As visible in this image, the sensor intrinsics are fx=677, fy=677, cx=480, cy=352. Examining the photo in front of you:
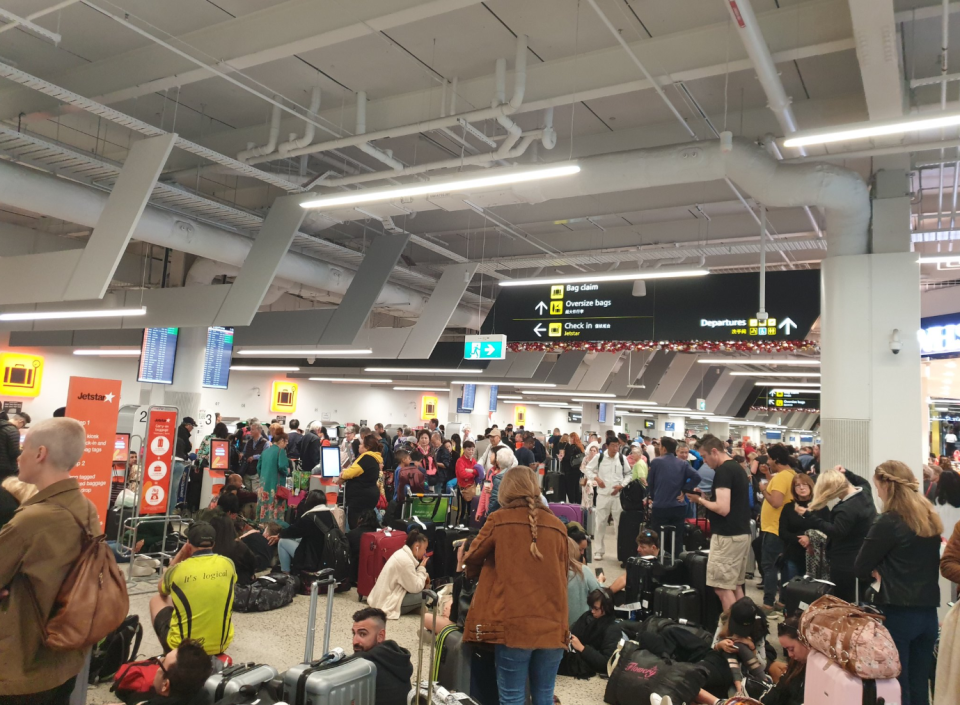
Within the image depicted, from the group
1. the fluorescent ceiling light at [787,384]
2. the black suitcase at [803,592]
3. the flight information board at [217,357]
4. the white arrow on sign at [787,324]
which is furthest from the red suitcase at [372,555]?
A: the fluorescent ceiling light at [787,384]

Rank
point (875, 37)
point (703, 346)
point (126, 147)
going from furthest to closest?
point (703, 346) < point (126, 147) < point (875, 37)

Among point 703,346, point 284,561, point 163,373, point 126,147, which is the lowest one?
point 284,561

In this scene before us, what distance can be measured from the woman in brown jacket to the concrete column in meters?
5.89

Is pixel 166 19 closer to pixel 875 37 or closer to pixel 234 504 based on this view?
pixel 234 504

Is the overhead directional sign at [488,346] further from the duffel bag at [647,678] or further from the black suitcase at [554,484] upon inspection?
the duffel bag at [647,678]

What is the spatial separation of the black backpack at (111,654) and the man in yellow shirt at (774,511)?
17.9ft

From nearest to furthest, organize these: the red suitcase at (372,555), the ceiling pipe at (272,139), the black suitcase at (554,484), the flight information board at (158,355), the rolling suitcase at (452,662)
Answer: the rolling suitcase at (452,662)
the red suitcase at (372,555)
the ceiling pipe at (272,139)
the flight information board at (158,355)
the black suitcase at (554,484)

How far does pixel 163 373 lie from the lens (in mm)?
12289

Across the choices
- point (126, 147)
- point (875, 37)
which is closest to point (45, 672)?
point (875, 37)

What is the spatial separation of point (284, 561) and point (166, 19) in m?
Result: 5.62

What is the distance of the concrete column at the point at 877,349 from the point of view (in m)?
7.37

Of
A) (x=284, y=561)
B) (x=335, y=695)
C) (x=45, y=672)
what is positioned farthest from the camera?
(x=284, y=561)

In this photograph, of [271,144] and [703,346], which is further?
[703,346]

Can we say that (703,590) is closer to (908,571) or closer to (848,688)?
(908,571)
